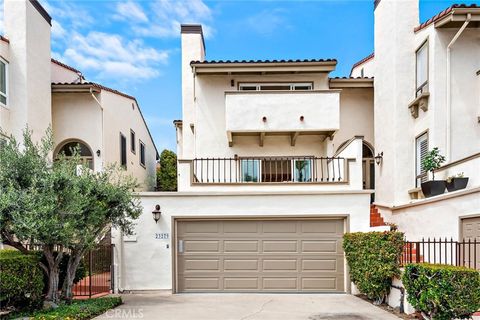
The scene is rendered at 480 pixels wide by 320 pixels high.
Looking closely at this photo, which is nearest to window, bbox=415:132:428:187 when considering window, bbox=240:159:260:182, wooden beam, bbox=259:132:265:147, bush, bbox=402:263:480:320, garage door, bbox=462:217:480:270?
garage door, bbox=462:217:480:270

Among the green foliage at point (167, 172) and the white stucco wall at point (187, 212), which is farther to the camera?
the green foliage at point (167, 172)

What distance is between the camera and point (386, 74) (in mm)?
13461

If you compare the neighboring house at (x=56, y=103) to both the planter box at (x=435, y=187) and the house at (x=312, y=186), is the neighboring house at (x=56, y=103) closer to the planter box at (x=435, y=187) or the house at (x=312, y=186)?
the house at (x=312, y=186)

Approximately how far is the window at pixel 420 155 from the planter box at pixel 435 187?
4.28ft

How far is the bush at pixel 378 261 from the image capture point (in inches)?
346

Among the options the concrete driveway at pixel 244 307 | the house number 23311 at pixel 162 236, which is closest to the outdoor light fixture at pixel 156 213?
the house number 23311 at pixel 162 236

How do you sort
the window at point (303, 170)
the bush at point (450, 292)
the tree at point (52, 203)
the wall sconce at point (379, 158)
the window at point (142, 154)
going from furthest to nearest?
1. the window at point (142, 154)
2. the wall sconce at point (379, 158)
3. the window at point (303, 170)
4. the tree at point (52, 203)
5. the bush at point (450, 292)

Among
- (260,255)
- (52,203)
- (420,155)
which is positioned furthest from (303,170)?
(52,203)

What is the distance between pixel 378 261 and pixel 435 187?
9.83ft

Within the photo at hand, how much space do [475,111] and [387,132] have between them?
2720mm

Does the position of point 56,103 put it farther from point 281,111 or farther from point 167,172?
point 281,111

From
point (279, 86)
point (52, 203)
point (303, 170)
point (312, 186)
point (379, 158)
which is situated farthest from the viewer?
point (279, 86)

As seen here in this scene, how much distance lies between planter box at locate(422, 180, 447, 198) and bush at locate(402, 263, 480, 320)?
395 centimetres

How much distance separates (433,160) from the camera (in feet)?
35.5
